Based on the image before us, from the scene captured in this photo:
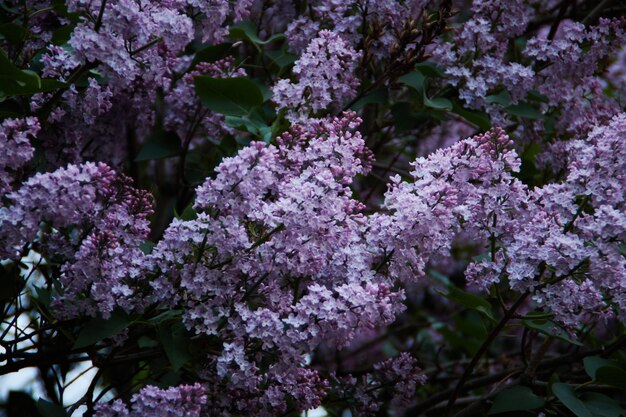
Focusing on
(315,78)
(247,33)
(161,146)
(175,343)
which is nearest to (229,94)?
(315,78)

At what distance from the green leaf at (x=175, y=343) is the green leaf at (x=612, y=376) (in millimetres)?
1023

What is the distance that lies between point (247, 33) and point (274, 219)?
36.7 inches

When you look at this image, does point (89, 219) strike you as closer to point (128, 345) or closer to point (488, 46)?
point (128, 345)

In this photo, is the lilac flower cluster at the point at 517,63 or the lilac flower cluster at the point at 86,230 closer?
the lilac flower cluster at the point at 86,230

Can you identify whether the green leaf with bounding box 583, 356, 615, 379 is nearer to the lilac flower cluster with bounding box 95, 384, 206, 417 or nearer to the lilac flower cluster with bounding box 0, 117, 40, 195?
the lilac flower cluster with bounding box 95, 384, 206, 417

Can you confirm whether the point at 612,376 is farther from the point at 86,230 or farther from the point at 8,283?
the point at 8,283

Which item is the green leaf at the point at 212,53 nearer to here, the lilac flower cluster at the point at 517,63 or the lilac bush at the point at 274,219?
the lilac bush at the point at 274,219

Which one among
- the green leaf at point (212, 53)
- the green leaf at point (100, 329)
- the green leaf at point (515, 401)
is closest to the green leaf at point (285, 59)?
the green leaf at point (212, 53)

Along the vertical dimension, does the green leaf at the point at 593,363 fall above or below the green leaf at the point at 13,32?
below

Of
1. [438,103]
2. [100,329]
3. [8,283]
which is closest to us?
[100,329]

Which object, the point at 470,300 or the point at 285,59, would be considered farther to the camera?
the point at 285,59

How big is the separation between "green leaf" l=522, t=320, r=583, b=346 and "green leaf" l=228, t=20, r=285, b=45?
1052mm

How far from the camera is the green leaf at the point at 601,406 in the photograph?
2031 mm

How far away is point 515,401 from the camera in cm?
211
